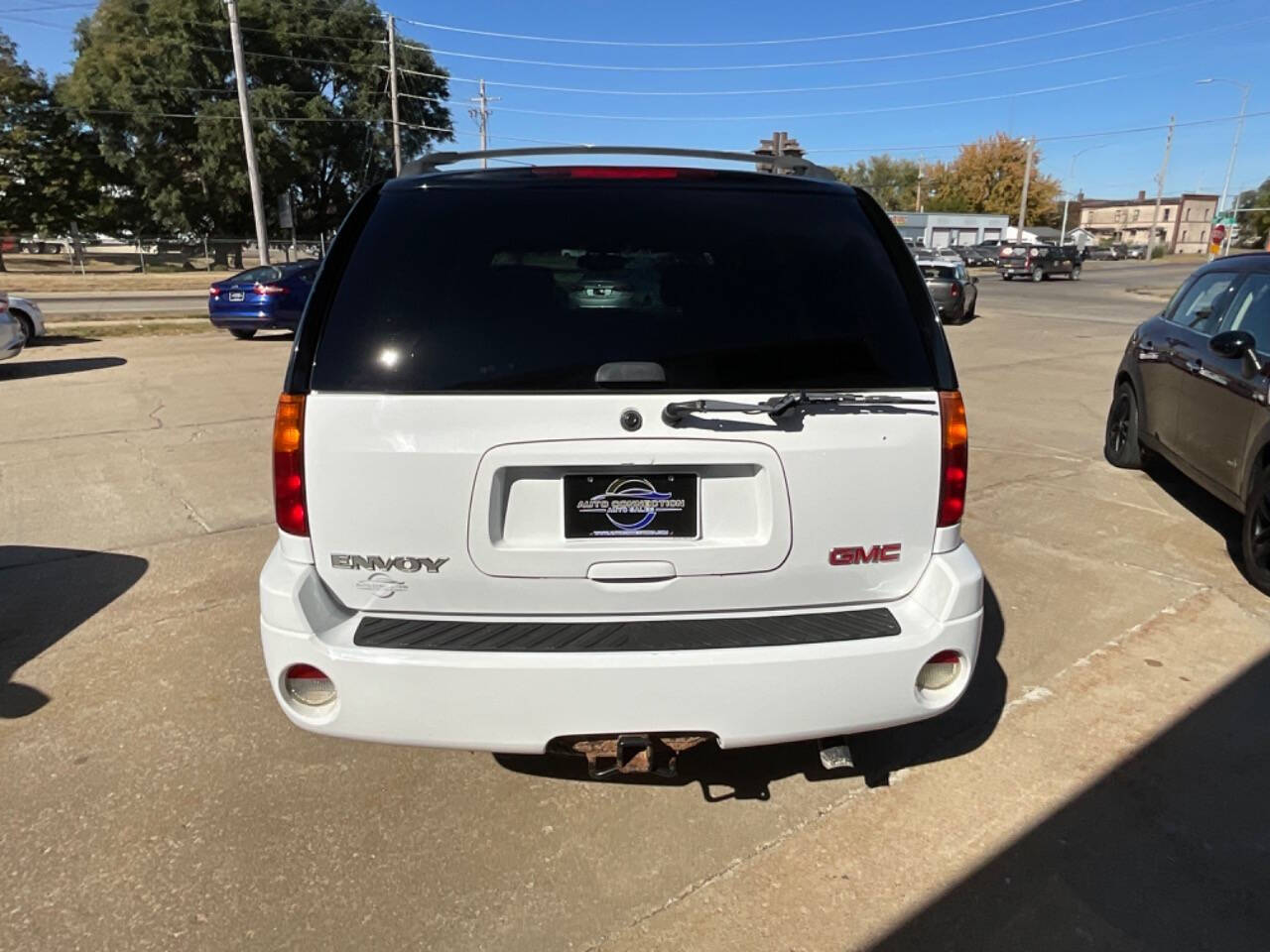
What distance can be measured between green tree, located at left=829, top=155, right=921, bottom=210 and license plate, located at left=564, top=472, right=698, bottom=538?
363 ft

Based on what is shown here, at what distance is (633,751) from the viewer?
7.59 ft

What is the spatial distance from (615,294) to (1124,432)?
586 cm

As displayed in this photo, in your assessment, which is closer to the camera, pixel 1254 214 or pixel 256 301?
pixel 256 301

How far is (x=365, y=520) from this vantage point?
7.37 ft

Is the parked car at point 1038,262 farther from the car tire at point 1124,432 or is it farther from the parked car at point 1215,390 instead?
the parked car at point 1215,390

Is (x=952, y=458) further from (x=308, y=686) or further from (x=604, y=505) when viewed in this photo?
(x=308, y=686)

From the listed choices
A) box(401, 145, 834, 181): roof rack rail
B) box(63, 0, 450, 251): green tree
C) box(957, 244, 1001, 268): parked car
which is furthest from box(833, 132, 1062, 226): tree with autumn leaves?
box(401, 145, 834, 181): roof rack rail

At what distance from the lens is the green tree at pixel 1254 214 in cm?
10065

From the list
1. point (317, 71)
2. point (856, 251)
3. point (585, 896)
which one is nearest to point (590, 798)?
point (585, 896)

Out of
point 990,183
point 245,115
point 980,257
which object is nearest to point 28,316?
point 245,115

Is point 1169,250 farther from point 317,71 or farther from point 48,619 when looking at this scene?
point 48,619

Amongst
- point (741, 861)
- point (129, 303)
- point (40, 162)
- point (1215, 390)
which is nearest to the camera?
point (741, 861)

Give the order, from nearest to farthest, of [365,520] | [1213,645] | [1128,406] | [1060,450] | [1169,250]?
[365,520] < [1213,645] < [1128,406] < [1060,450] < [1169,250]

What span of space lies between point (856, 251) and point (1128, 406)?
5377 mm
